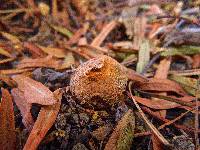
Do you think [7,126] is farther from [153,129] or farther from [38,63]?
[153,129]

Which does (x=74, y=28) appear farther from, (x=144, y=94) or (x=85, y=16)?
(x=144, y=94)

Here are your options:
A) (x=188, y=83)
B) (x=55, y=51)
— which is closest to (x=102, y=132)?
(x=188, y=83)

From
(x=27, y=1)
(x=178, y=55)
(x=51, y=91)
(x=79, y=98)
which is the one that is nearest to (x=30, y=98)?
(x=51, y=91)

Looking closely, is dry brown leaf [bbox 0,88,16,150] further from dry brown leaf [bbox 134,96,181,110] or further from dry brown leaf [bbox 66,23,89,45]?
dry brown leaf [bbox 66,23,89,45]

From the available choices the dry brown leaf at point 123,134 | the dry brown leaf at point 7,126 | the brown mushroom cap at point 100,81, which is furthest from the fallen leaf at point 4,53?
the dry brown leaf at point 123,134

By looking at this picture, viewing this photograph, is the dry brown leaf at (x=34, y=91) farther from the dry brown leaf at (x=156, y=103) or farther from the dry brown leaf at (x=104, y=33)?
the dry brown leaf at (x=104, y=33)

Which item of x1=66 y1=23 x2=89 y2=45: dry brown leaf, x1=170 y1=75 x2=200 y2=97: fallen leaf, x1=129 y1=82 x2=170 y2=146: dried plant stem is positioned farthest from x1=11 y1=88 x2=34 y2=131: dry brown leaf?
x1=170 y1=75 x2=200 y2=97: fallen leaf
